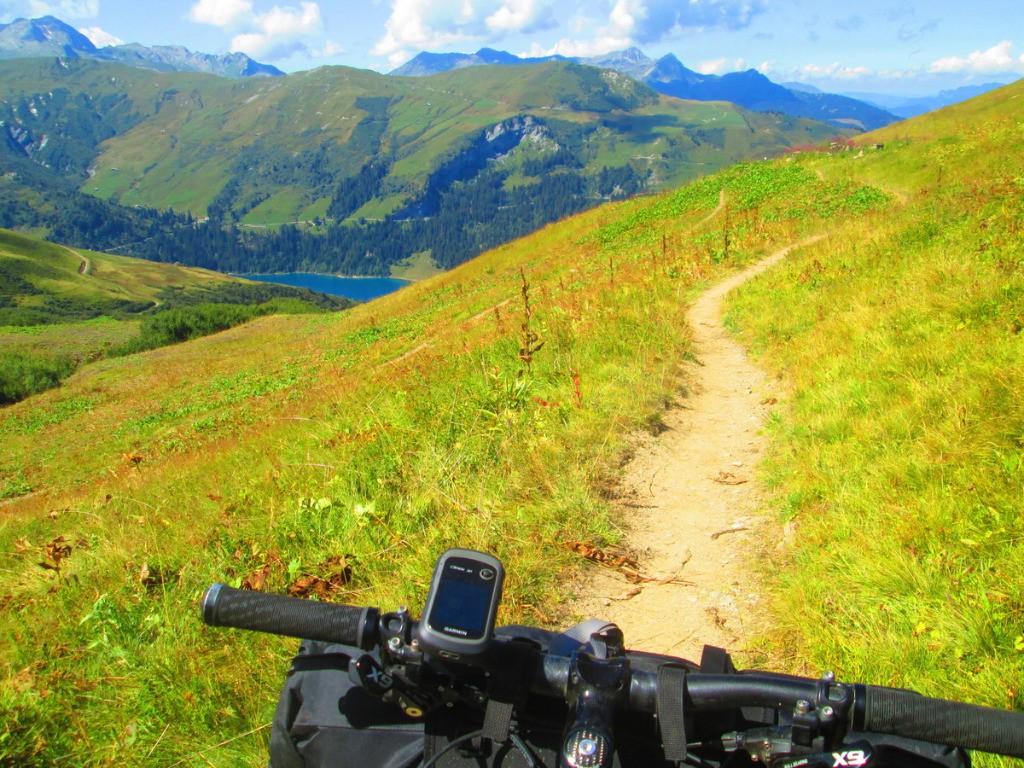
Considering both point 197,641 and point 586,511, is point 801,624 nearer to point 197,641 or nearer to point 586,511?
point 586,511

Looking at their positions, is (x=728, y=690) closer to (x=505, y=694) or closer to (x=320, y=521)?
(x=505, y=694)

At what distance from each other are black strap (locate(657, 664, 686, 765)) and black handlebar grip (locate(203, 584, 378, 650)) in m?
0.71

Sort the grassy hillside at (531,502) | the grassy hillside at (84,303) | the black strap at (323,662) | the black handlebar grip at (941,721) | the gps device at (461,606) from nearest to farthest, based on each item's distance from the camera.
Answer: the black handlebar grip at (941,721)
the gps device at (461,606)
the black strap at (323,662)
the grassy hillside at (531,502)
the grassy hillside at (84,303)

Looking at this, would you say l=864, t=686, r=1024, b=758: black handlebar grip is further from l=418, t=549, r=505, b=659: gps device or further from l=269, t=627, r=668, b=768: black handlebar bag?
l=418, t=549, r=505, b=659: gps device

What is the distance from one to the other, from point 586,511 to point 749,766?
3600mm

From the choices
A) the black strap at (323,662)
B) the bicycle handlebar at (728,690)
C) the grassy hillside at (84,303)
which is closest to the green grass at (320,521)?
the black strap at (323,662)

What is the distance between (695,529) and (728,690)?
3.87 metres

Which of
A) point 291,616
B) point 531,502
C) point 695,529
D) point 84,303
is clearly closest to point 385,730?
point 291,616

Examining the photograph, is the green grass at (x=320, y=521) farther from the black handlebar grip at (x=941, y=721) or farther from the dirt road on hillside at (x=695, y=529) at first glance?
the black handlebar grip at (x=941, y=721)

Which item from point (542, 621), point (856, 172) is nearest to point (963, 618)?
point (542, 621)

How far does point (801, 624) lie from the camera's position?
11.8 feet

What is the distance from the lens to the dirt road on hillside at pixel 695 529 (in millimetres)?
4085

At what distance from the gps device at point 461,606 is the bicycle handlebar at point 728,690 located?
181 millimetres

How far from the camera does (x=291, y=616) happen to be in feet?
5.62
